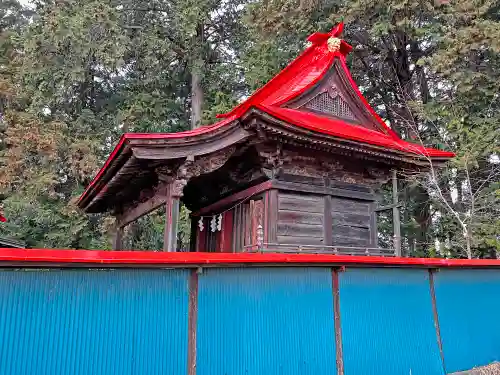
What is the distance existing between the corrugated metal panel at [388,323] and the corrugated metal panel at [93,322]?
2.73m

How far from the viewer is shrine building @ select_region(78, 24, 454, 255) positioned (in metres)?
7.28

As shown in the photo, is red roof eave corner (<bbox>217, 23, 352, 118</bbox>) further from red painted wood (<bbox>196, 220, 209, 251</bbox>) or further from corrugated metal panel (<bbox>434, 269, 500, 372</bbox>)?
corrugated metal panel (<bbox>434, 269, 500, 372</bbox>)

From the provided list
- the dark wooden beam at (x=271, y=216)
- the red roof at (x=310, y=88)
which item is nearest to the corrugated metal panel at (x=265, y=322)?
the dark wooden beam at (x=271, y=216)

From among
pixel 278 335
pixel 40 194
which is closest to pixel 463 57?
pixel 278 335

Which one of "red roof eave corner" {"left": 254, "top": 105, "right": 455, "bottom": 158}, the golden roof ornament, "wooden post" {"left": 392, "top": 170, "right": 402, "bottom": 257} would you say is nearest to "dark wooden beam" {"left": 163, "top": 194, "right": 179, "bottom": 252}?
"red roof eave corner" {"left": 254, "top": 105, "right": 455, "bottom": 158}

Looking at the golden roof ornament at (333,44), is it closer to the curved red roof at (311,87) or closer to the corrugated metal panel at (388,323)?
the curved red roof at (311,87)

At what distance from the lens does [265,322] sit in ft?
18.1

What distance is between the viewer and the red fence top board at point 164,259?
3844 millimetres

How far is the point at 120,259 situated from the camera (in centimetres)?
425

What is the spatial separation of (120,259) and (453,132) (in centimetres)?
1417

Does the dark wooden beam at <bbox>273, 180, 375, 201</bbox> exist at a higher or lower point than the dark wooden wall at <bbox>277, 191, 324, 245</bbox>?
higher

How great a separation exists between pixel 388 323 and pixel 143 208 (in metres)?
5.80

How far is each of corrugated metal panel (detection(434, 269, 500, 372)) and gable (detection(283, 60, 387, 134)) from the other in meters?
4.54

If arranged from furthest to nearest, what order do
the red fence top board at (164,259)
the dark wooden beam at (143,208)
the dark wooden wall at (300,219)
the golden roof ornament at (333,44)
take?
the golden roof ornament at (333,44)
the dark wooden wall at (300,219)
the dark wooden beam at (143,208)
the red fence top board at (164,259)
